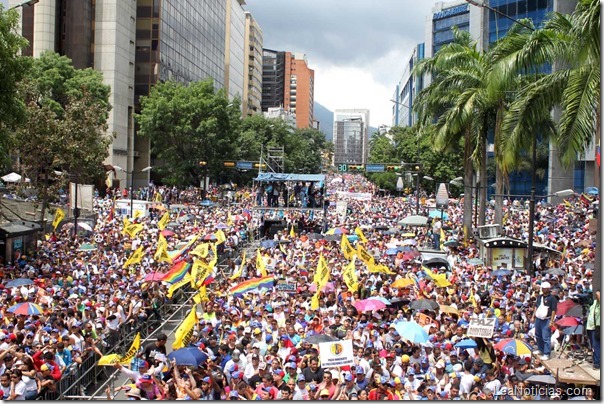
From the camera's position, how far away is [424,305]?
53.3ft

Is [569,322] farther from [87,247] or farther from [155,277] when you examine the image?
[87,247]

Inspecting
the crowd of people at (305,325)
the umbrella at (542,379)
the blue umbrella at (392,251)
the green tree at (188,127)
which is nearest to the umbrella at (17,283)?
the crowd of people at (305,325)

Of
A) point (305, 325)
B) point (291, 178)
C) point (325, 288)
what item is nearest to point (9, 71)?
point (325, 288)

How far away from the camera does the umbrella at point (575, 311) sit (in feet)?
47.7

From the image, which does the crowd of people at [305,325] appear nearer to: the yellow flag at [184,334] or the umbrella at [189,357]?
the umbrella at [189,357]

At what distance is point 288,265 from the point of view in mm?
24125

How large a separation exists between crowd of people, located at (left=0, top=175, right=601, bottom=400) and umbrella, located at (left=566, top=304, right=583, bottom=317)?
85 mm

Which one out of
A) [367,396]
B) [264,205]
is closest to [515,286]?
[367,396]

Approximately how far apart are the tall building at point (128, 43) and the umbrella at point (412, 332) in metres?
54.8

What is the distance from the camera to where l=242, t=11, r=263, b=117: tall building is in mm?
138750

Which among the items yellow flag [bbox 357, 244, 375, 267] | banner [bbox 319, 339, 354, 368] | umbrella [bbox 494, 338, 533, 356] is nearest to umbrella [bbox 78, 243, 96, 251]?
yellow flag [bbox 357, 244, 375, 267]

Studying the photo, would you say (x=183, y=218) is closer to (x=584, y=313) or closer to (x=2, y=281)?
(x=2, y=281)

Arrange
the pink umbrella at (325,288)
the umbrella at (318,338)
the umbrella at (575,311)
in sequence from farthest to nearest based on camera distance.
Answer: the pink umbrella at (325,288), the umbrella at (575,311), the umbrella at (318,338)

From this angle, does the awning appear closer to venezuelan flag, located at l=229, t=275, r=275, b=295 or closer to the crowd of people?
the crowd of people
